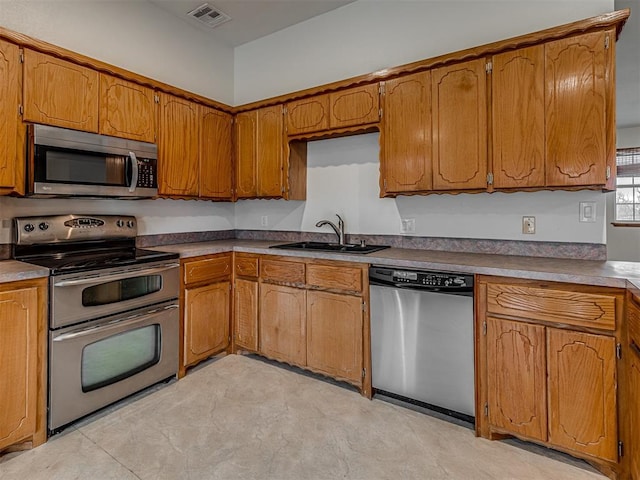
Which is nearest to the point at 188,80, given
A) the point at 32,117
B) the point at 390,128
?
the point at 32,117

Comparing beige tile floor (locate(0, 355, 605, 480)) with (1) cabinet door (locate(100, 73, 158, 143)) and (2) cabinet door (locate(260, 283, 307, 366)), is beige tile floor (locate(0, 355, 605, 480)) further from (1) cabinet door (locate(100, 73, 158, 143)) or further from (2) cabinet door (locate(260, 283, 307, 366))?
(1) cabinet door (locate(100, 73, 158, 143))

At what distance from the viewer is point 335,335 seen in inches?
98.0

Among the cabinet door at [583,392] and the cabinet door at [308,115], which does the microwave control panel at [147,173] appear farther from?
the cabinet door at [583,392]

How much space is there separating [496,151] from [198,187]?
2334mm

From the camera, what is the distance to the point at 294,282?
2.66 metres

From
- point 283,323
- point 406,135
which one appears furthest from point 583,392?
point 283,323

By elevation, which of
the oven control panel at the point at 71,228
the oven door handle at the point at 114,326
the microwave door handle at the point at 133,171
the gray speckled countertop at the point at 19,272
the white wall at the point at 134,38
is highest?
the white wall at the point at 134,38

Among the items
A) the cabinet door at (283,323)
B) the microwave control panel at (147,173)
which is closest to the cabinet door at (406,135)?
the cabinet door at (283,323)

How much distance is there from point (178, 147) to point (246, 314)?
1.50 metres

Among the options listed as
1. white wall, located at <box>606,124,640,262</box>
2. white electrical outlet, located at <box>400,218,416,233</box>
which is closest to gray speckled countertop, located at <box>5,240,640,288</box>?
white electrical outlet, located at <box>400,218,416,233</box>

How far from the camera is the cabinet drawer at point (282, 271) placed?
2.64m

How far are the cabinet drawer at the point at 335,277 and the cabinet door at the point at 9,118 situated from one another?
1.86 m

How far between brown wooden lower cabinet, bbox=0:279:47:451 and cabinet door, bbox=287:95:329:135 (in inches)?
80.6

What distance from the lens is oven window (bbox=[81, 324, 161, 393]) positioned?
2080mm
